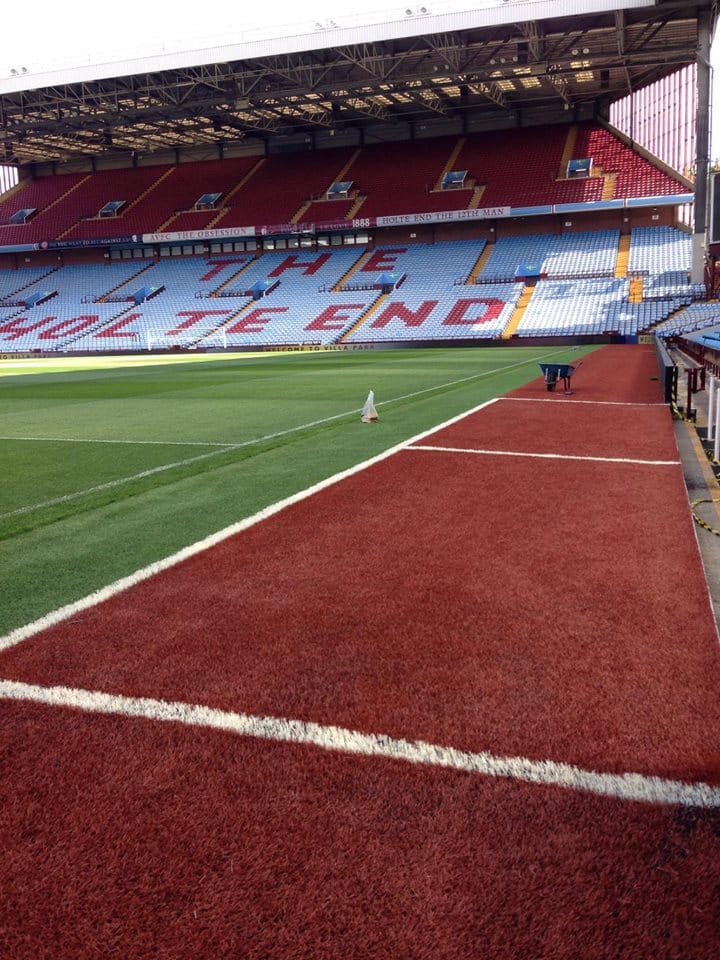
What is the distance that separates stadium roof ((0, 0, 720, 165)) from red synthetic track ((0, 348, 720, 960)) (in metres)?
33.0

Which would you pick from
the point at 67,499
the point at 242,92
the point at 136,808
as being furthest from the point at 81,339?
the point at 136,808

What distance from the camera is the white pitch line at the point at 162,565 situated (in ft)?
12.3

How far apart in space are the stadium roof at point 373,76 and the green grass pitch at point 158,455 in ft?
72.4

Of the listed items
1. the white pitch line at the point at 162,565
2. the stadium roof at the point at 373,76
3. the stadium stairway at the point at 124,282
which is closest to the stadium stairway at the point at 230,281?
the stadium stairway at the point at 124,282

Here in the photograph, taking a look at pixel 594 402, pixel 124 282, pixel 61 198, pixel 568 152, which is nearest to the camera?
pixel 594 402

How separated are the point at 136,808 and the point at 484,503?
4.39m

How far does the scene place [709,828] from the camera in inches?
87.0

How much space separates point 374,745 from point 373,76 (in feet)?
144

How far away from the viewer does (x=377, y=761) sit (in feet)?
8.43

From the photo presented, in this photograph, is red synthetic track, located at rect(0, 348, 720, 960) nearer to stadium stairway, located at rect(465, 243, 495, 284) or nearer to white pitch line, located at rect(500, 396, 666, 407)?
white pitch line, located at rect(500, 396, 666, 407)

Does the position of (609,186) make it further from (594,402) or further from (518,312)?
(594,402)

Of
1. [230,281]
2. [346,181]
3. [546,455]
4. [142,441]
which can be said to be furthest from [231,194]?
[546,455]

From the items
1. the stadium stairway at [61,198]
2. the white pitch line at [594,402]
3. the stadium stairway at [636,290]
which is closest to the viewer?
the white pitch line at [594,402]

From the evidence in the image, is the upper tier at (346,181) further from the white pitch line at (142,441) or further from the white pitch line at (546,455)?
the white pitch line at (142,441)
